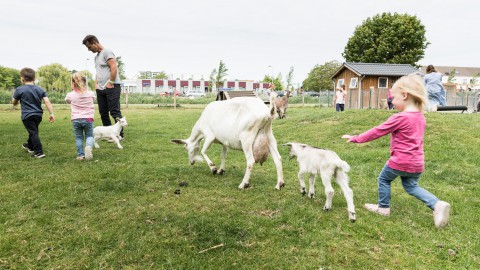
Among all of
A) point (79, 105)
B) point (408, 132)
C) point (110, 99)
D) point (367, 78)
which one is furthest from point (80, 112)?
point (367, 78)

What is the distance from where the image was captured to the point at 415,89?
13.6 ft

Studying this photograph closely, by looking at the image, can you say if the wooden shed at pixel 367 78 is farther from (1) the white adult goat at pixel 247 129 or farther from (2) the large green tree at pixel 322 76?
(2) the large green tree at pixel 322 76

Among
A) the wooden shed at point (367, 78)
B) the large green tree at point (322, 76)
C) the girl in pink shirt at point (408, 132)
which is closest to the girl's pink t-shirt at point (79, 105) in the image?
the girl in pink shirt at point (408, 132)

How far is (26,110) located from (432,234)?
8.32 m

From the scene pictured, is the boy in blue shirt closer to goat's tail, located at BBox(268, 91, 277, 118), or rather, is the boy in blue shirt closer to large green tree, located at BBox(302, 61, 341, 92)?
goat's tail, located at BBox(268, 91, 277, 118)

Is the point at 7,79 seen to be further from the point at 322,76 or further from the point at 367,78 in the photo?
the point at 367,78

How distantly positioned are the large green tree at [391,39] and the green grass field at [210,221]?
42.9m

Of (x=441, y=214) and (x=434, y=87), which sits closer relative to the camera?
(x=441, y=214)

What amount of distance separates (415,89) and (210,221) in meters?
3.00

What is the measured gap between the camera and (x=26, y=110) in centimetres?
773

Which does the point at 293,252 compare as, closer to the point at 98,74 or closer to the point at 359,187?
the point at 359,187

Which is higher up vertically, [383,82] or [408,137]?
[383,82]

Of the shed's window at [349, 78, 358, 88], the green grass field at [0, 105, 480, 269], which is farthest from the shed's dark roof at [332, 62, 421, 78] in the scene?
the green grass field at [0, 105, 480, 269]

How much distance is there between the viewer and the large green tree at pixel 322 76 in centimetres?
6550
